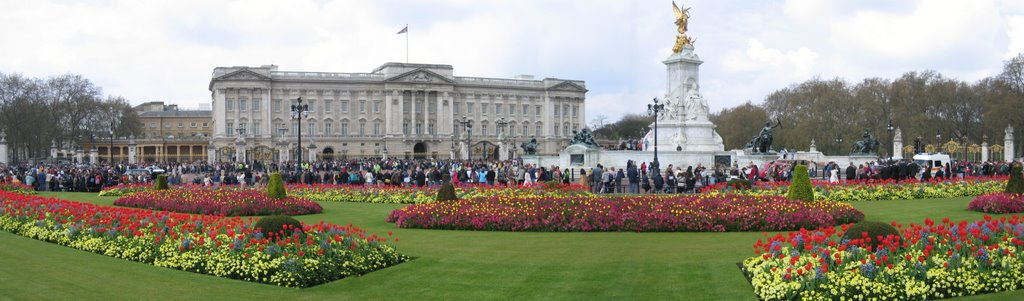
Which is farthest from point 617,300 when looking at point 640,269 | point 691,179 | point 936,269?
point 691,179

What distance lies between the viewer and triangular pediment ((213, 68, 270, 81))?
10188 centimetres

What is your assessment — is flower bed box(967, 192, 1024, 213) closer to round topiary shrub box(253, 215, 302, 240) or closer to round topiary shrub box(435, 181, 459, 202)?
round topiary shrub box(435, 181, 459, 202)

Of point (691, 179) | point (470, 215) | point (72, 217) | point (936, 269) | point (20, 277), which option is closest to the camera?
point (936, 269)

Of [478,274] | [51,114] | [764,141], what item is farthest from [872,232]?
[51,114]

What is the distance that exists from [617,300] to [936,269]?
140 inches

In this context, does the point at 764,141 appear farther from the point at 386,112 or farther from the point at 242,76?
the point at 242,76

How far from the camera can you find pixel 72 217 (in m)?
16.4

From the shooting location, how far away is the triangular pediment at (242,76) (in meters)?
102

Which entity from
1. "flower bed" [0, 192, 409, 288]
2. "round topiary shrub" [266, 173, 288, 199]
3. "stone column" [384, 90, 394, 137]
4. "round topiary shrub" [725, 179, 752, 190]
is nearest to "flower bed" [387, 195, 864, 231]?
"flower bed" [0, 192, 409, 288]


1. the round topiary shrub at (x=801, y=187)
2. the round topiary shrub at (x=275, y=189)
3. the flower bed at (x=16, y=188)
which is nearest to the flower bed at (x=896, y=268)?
the round topiary shrub at (x=801, y=187)

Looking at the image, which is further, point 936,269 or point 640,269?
point 640,269

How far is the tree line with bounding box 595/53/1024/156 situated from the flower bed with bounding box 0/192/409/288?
6687 cm

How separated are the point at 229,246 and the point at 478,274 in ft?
11.4

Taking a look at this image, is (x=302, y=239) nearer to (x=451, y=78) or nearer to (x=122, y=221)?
(x=122, y=221)
